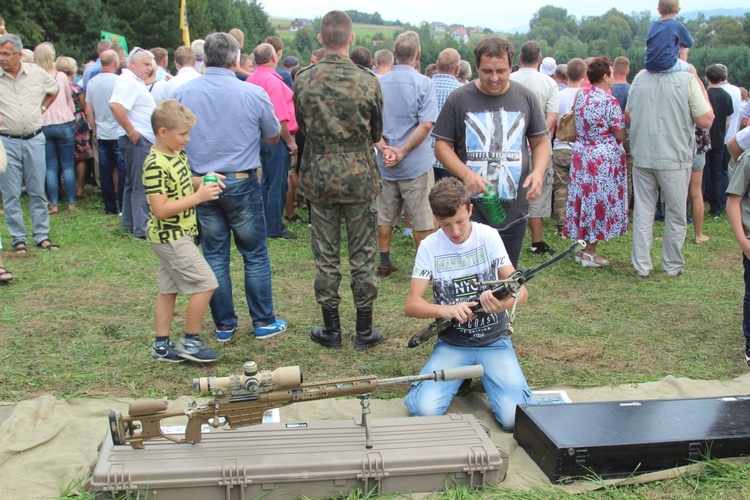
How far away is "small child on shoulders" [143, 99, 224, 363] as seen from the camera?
4.35m

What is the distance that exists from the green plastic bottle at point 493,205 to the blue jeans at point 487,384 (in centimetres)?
97

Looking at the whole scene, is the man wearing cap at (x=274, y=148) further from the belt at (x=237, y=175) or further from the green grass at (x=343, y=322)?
the belt at (x=237, y=175)

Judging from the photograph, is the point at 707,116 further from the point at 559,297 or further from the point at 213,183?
the point at 213,183

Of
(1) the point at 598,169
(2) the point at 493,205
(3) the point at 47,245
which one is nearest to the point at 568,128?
(1) the point at 598,169

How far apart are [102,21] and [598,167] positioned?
88.9ft

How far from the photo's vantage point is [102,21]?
28781 mm

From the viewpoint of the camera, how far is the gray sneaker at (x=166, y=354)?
4.78 m

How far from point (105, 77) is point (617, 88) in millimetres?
6641

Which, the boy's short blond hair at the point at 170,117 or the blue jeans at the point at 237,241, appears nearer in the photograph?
the boy's short blond hair at the point at 170,117

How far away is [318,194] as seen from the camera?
193 inches

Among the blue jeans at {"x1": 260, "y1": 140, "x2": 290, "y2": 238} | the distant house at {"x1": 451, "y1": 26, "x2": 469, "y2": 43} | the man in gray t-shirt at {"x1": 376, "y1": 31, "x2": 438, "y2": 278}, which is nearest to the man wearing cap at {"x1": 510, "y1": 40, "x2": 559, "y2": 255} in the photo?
the man in gray t-shirt at {"x1": 376, "y1": 31, "x2": 438, "y2": 278}

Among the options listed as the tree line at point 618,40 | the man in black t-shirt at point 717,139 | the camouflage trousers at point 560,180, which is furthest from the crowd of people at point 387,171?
the tree line at point 618,40

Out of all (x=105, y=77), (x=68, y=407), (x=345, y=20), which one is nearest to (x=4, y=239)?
(x=105, y=77)

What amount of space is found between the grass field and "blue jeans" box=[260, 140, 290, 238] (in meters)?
0.51
